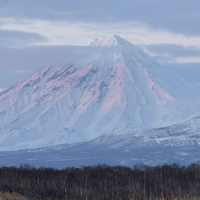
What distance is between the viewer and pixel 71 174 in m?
39.2

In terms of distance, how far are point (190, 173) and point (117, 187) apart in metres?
9.78

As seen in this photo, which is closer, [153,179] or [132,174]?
[153,179]

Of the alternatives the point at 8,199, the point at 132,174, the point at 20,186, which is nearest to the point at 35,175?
the point at 132,174

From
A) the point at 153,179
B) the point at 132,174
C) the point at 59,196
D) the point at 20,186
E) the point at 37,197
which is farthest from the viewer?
the point at 132,174

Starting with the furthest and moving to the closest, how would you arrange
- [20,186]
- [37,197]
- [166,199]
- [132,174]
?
[132,174] < [20,186] < [37,197] < [166,199]

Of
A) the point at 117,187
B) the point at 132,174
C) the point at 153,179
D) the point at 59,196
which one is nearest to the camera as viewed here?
the point at 59,196

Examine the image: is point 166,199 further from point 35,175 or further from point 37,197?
point 35,175

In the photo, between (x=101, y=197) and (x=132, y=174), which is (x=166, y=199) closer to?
(x=101, y=197)

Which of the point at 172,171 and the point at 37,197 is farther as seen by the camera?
the point at 172,171

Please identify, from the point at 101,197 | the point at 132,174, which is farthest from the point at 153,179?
the point at 101,197

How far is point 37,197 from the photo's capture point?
2366cm

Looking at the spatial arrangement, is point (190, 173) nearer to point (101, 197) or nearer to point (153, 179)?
point (153, 179)

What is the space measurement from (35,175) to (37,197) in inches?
502

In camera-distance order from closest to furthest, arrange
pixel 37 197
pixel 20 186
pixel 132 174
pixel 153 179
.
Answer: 1. pixel 37 197
2. pixel 20 186
3. pixel 153 179
4. pixel 132 174
